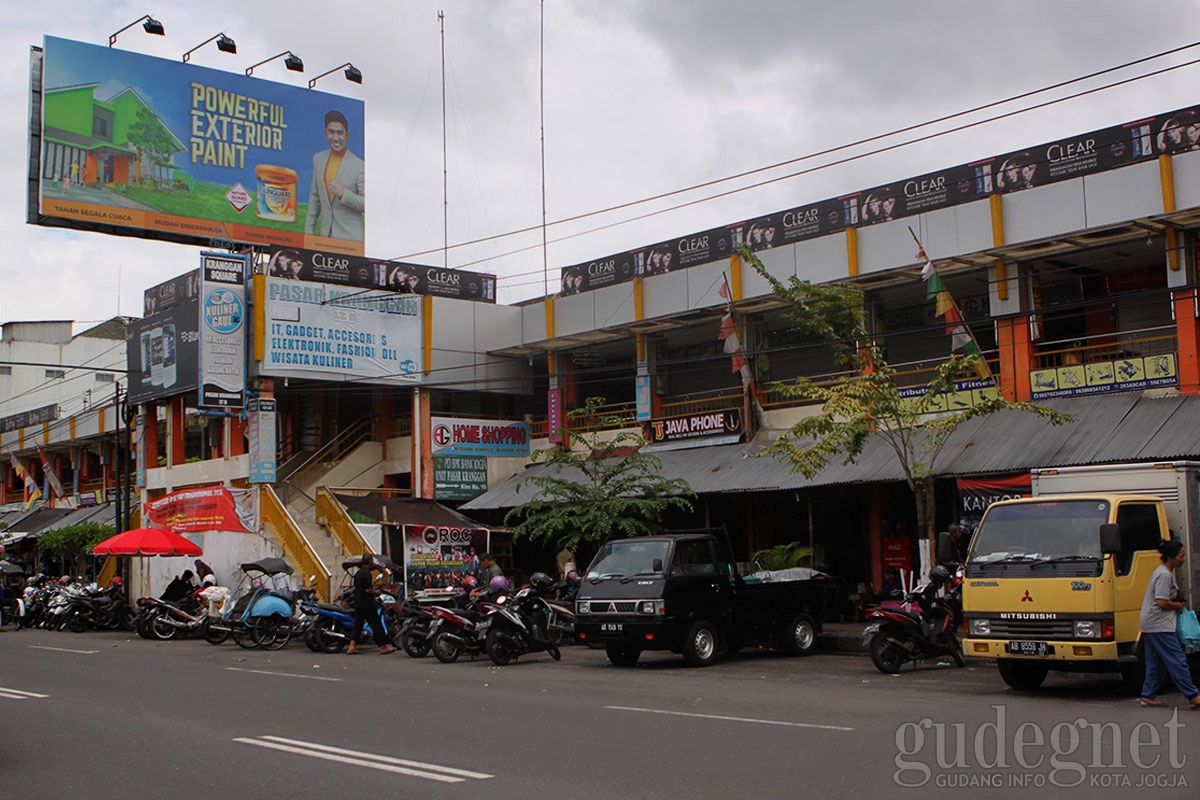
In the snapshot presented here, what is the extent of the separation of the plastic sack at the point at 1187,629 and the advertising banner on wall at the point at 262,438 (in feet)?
75.7

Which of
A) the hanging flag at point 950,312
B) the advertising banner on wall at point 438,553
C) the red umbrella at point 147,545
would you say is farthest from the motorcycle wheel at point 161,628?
the hanging flag at point 950,312

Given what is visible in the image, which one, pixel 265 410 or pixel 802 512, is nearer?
pixel 802 512

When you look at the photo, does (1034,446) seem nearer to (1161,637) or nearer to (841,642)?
(841,642)

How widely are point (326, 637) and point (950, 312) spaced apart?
13.2 meters

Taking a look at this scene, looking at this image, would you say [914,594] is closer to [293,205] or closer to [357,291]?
[357,291]

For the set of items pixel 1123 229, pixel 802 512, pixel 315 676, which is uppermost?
pixel 1123 229

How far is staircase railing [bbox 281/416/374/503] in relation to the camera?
31938 mm

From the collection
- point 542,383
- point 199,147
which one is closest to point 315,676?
point 542,383

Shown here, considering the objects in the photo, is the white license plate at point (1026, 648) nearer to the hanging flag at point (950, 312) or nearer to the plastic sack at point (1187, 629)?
the plastic sack at point (1187, 629)

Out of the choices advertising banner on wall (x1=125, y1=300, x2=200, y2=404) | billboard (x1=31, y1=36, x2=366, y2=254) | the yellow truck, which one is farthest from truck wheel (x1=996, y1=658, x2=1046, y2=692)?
billboard (x1=31, y1=36, x2=366, y2=254)

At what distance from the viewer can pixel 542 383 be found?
33.8 metres

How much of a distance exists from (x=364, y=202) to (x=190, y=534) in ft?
39.0

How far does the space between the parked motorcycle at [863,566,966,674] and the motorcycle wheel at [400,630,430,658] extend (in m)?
7.65

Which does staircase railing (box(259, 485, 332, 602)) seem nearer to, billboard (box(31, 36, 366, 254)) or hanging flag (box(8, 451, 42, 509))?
billboard (box(31, 36, 366, 254))
